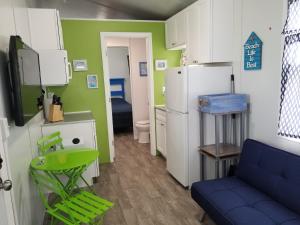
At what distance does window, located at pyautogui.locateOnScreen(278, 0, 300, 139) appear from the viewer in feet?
6.56

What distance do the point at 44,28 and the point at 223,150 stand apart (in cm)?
262

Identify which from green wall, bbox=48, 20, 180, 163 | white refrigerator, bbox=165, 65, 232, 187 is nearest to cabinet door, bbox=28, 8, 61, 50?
green wall, bbox=48, 20, 180, 163

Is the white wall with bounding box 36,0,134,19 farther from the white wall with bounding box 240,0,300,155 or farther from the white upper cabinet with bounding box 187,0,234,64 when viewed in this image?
the white wall with bounding box 240,0,300,155

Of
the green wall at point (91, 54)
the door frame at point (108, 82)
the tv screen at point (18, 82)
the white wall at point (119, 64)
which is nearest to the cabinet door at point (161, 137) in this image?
the door frame at point (108, 82)

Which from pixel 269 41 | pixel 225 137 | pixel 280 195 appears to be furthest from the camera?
pixel 225 137

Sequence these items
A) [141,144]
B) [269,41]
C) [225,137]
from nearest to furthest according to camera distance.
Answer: [269,41], [225,137], [141,144]

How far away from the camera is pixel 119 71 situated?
7527 mm

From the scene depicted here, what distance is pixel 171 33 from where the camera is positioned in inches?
154

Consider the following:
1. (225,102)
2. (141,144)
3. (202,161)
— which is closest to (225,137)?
(202,161)

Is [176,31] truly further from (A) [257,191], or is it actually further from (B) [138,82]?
(A) [257,191]

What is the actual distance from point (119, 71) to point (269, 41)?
224 inches

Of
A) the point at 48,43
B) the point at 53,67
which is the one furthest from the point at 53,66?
the point at 48,43

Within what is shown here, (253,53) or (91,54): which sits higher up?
(91,54)

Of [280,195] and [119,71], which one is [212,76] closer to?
[280,195]
